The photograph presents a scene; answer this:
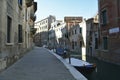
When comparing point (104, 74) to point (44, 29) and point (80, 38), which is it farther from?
point (44, 29)

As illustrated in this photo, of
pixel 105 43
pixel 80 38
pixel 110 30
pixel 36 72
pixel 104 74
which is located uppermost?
pixel 110 30

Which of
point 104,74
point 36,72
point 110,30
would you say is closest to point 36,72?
point 36,72

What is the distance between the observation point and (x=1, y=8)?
10695 millimetres

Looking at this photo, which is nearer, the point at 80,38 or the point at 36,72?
the point at 36,72

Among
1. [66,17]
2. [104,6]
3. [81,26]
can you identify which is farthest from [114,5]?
[66,17]

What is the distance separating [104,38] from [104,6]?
149 inches

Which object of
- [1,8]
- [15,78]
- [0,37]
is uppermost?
[1,8]

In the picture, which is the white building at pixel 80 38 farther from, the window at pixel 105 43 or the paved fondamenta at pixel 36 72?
the paved fondamenta at pixel 36 72

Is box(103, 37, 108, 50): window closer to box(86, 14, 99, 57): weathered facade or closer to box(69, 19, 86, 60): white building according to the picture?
box(86, 14, 99, 57): weathered facade

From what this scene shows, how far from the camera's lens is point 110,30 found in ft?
88.4

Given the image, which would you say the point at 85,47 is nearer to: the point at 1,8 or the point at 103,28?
the point at 103,28

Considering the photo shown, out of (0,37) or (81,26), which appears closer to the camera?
(0,37)

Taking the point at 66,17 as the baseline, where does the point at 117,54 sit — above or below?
below

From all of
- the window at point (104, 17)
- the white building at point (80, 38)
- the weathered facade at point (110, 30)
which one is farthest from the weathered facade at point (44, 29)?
the weathered facade at point (110, 30)
